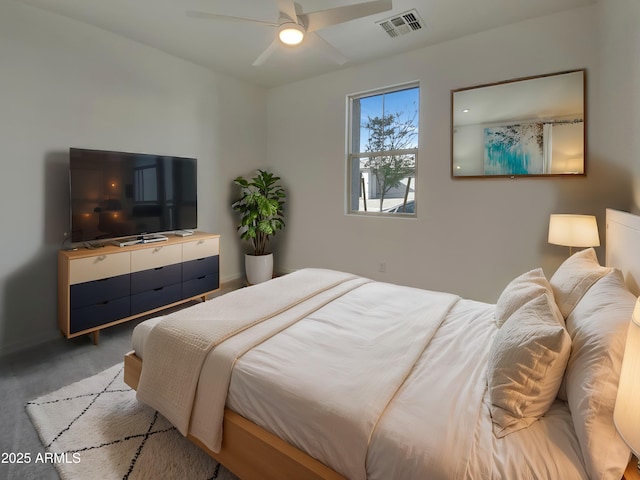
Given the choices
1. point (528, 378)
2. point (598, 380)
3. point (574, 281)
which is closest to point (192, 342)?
point (528, 378)

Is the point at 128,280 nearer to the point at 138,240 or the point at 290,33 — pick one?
the point at 138,240

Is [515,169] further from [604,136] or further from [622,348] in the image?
[622,348]

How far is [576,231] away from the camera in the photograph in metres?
2.42

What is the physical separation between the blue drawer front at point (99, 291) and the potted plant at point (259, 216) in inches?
64.3

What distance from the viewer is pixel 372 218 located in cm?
389

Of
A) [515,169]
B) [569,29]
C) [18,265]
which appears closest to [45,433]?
[18,265]

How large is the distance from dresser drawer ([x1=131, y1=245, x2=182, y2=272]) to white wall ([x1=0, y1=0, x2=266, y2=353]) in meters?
0.65

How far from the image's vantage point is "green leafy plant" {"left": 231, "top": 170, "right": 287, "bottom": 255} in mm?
4164

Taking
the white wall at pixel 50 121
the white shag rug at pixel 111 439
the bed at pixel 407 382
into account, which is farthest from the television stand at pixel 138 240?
the bed at pixel 407 382

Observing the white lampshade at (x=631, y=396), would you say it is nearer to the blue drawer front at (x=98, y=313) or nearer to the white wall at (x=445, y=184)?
the white wall at (x=445, y=184)

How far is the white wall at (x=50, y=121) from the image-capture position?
251 centimetres

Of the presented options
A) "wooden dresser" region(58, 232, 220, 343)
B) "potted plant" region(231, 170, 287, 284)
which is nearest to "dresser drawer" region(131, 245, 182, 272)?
"wooden dresser" region(58, 232, 220, 343)

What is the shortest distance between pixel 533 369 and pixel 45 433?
89.9 inches

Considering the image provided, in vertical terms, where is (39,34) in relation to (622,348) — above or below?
above
